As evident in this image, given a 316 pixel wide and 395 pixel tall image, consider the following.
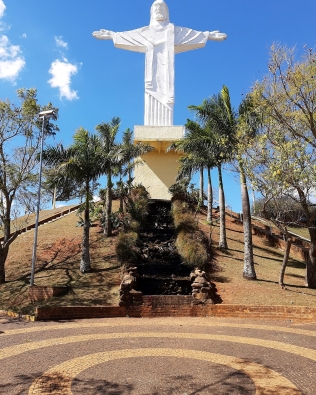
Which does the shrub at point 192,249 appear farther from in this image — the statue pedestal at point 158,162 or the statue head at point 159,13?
the statue head at point 159,13

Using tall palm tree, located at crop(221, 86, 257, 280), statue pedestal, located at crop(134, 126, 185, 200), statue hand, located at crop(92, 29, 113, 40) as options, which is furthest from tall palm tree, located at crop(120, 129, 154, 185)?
statue hand, located at crop(92, 29, 113, 40)

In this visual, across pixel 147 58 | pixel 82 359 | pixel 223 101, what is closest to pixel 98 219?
pixel 223 101

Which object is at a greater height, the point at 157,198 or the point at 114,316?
the point at 157,198

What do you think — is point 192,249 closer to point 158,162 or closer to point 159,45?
point 158,162

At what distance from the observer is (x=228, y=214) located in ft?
100

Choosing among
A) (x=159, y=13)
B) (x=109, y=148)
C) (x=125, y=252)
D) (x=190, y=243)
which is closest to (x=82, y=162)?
(x=109, y=148)

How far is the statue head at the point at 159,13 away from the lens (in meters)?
29.3

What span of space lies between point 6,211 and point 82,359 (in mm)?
11354

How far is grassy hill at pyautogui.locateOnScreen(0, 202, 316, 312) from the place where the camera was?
14023 mm

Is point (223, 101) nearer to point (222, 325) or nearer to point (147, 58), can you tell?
point (222, 325)

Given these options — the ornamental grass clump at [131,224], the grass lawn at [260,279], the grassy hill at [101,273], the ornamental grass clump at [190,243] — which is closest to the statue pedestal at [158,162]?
the ornamental grass clump at [131,224]

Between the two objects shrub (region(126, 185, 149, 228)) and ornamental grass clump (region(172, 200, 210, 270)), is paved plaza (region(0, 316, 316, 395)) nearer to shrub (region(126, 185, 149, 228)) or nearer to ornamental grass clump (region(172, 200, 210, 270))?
ornamental grass clump (region(172, 200, 210, 270))

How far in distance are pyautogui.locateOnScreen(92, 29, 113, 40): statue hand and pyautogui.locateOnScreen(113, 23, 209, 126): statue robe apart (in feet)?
1.37

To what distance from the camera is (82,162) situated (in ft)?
57.7
